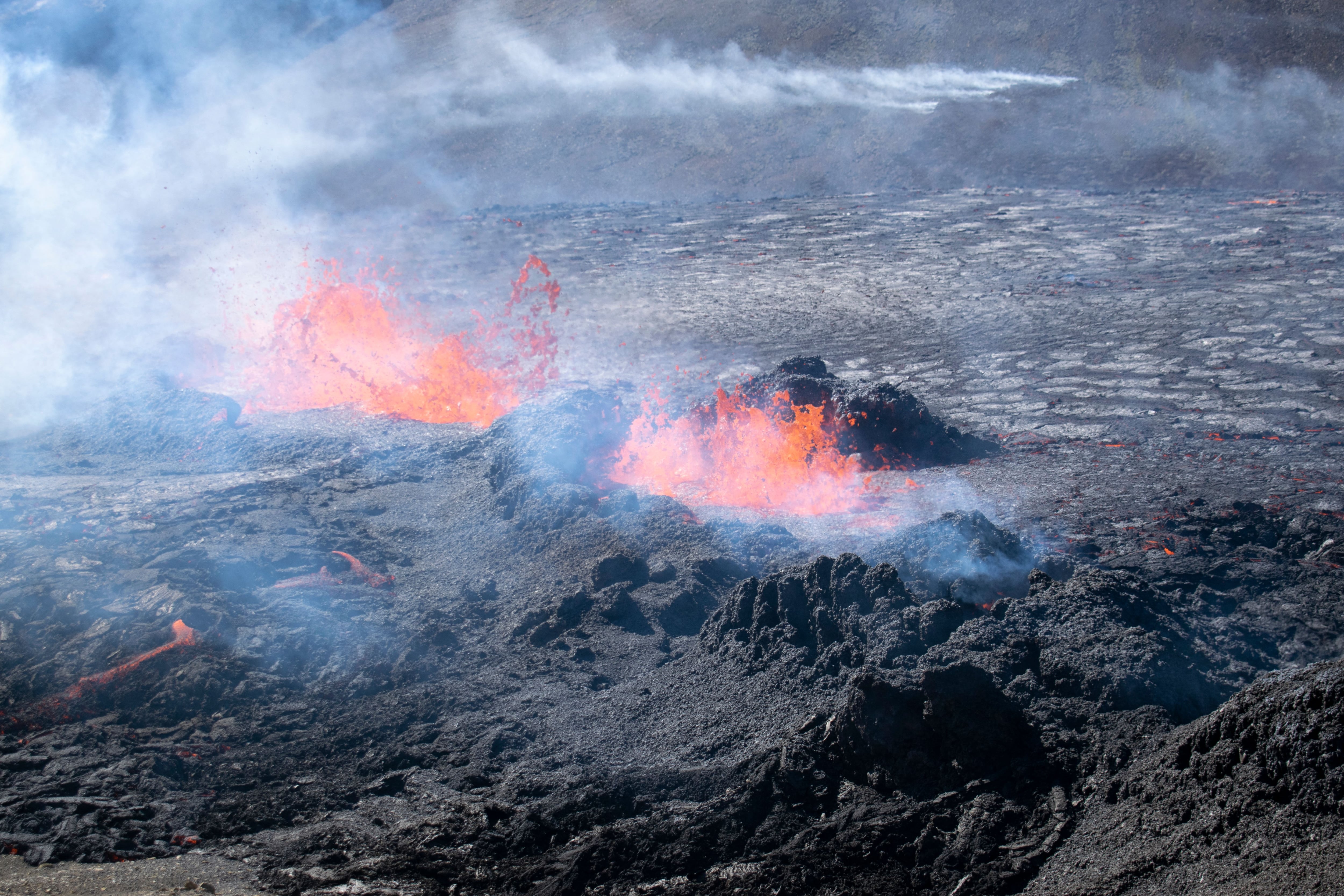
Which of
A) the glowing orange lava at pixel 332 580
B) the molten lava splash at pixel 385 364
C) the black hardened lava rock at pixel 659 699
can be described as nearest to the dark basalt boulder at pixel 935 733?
the black hardened lava rock at pixel 659 699

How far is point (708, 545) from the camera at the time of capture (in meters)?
5.34

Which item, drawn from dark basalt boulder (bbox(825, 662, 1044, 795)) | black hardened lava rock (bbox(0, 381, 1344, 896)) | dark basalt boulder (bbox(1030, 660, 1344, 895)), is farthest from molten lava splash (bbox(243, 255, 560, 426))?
dark basalt boulder (bbox(1030, 660, 1344, 895))

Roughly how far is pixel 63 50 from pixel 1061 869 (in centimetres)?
2853

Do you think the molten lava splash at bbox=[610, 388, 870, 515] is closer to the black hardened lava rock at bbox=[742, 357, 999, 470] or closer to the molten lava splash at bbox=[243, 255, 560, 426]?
the black hardened lava rock at bbox=[742, 357, 999, 470]

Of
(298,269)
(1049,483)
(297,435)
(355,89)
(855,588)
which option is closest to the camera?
(855,588)

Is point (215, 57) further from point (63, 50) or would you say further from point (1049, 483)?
point (1049, 483)

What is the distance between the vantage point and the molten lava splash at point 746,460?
581 centimetres

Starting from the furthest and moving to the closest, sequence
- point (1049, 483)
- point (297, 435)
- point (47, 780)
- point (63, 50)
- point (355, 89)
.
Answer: point (355, 89) → point (63, 50) → point (297, 435) → point (1049, 483) → point (47, 780)

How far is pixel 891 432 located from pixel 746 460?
103 centimetres

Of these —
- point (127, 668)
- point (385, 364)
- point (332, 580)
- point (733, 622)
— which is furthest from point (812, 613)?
point (385, 364)

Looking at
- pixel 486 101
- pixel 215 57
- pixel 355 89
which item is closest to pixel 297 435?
pixel 486 101

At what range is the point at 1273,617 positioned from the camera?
3.75 metres

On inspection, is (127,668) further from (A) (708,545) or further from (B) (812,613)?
(B) (812,613)

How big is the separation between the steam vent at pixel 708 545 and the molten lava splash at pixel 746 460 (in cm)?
4
